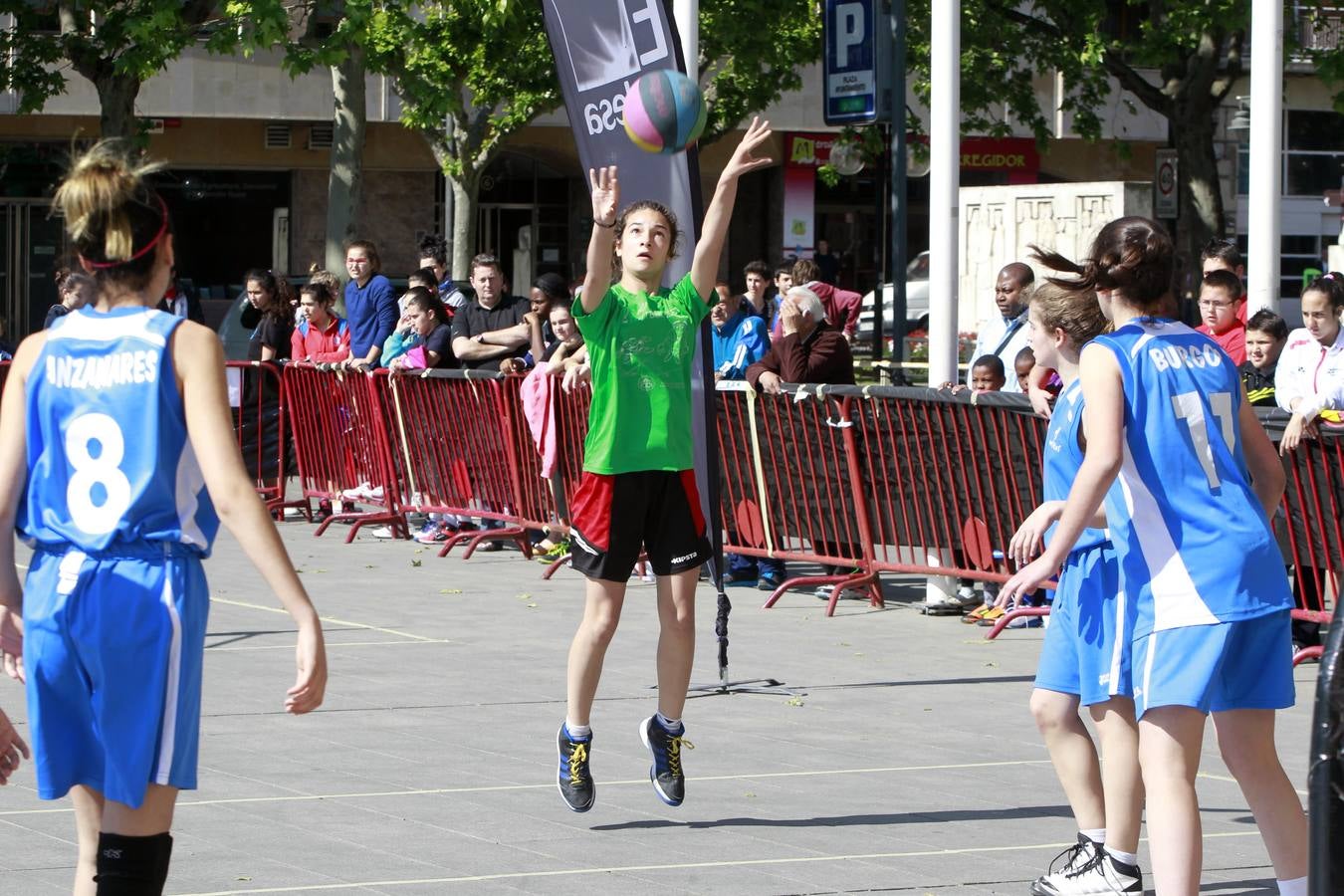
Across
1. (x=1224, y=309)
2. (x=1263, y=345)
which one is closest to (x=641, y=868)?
(x=1263, y=345)

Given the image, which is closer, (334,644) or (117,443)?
(117,443)

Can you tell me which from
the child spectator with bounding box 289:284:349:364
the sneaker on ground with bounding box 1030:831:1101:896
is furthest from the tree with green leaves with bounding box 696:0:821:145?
the sneaker on ground with bounding box 1030:831:1101:896

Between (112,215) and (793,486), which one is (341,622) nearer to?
(793,486)

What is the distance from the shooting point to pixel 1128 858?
5.30 meters

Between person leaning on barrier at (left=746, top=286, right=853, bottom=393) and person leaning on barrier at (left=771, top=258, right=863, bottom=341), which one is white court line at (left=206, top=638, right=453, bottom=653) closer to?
person leaning on barrier at (left=746, top=286, right=853, bottom=393)

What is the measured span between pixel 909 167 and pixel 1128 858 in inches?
942

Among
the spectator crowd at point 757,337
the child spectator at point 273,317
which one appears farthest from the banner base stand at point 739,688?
the child spectator at point 273,317

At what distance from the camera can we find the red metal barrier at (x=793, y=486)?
1173 cm

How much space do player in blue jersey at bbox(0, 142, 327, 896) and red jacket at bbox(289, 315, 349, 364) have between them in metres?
12.5

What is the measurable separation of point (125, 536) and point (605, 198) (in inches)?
121

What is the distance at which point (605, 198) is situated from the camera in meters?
6.76

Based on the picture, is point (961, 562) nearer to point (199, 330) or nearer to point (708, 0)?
point (199, 330)

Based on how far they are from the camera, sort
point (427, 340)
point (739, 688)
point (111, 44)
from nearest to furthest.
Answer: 1. point (739, 688)
2. point (427, 340)
3. point (111, 44)

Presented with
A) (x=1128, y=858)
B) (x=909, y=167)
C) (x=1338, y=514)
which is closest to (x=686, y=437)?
(x=1128, y=858)
